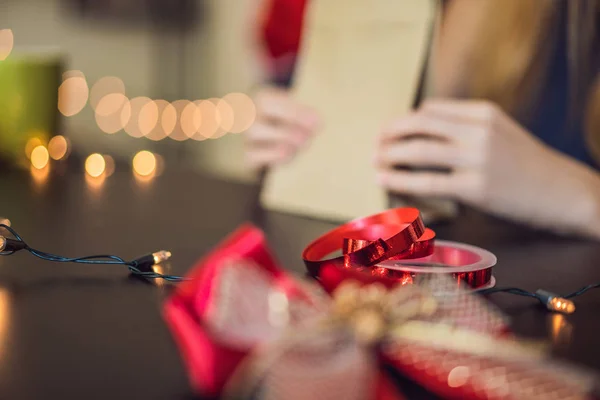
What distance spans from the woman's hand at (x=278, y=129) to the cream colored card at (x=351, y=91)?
2 cm

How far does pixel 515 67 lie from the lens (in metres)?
0.91

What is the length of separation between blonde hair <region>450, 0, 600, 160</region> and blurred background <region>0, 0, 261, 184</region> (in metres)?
1.24

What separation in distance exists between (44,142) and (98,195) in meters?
0.28

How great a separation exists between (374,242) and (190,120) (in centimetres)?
189

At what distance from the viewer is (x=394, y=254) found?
1.35 ft

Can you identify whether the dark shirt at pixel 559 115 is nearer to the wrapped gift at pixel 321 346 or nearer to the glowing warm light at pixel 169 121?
the wrapped gift at pixel 321 346

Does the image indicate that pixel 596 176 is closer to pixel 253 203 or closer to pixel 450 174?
pixel 450 174

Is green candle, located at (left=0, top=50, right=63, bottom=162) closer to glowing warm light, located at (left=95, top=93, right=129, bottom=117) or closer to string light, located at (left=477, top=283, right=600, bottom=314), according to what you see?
string light, located at (left=477, top=283, right=600, bottom=314)

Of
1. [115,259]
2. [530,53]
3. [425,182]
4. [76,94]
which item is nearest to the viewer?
[115,259]

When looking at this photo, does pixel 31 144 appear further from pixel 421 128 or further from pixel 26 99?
pixel 421 128

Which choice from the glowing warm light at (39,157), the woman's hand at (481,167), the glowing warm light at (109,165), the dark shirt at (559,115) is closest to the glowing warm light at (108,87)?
the glowing warm light at (109,165)

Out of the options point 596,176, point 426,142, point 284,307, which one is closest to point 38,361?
point 284,307

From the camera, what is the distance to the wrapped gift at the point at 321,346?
0.24 m

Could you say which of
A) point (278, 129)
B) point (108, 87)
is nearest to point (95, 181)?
point (278, 129)
